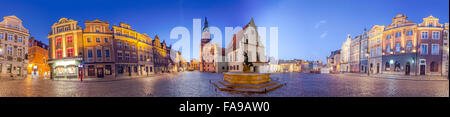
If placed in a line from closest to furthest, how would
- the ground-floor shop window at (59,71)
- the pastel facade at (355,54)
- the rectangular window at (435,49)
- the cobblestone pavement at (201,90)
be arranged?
the cobblestone pavement at (201,90)
the ground-floor shop window at (59,71)
the rectangular window at (435,49)
the pastel facade at (355,54)

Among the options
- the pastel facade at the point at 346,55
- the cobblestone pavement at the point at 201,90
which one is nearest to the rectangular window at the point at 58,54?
the cobblestone pavement at the point at 201,90

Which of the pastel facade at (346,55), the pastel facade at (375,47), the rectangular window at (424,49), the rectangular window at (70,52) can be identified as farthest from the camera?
the pastel facade at (346,55)

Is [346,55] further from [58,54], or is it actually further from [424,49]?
[58,54]

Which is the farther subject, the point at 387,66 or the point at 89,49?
the point at 387,66

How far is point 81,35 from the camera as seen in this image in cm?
1681

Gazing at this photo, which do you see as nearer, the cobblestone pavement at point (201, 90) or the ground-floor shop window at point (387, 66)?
the cobblestone pavement at point (201, 90)

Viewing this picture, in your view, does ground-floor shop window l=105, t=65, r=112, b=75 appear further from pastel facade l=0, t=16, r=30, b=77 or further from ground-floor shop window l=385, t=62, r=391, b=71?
ground-floor shop window l=385, t=62, r=391, b=71

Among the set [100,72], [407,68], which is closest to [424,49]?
[407,68]

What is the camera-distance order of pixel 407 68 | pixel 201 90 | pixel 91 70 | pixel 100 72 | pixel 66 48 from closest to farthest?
pixel 201 90
pixel 66 48
pixel 91 70
pixel 100 72
pixel 407 68

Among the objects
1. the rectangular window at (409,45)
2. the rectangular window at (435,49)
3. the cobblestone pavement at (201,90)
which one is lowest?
the cobblestone pavement at (201,90)

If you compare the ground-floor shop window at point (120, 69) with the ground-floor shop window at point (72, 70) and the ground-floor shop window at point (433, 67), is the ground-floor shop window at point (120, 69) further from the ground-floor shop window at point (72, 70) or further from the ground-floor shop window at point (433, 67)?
the ground-floor shop window at point (433, 67)

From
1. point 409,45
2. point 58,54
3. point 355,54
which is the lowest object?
point 58,54

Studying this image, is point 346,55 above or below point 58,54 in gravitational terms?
above
